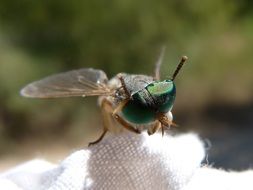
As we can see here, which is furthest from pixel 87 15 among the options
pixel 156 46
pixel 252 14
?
pixel 252 14

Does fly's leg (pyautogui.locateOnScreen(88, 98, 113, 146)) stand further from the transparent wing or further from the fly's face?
the fly's face

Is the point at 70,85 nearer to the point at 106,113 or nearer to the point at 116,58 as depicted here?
the point at 106,113

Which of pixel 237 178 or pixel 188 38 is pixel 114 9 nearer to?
pixel 188 38

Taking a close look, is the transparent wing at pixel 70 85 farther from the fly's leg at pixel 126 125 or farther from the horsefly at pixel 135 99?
the fly's leg at pixel 126 125

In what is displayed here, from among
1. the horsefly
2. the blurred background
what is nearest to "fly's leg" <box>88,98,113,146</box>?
the horsefly

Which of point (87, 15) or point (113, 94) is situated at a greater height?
point (87, 15)

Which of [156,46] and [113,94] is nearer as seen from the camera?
[113,94]
